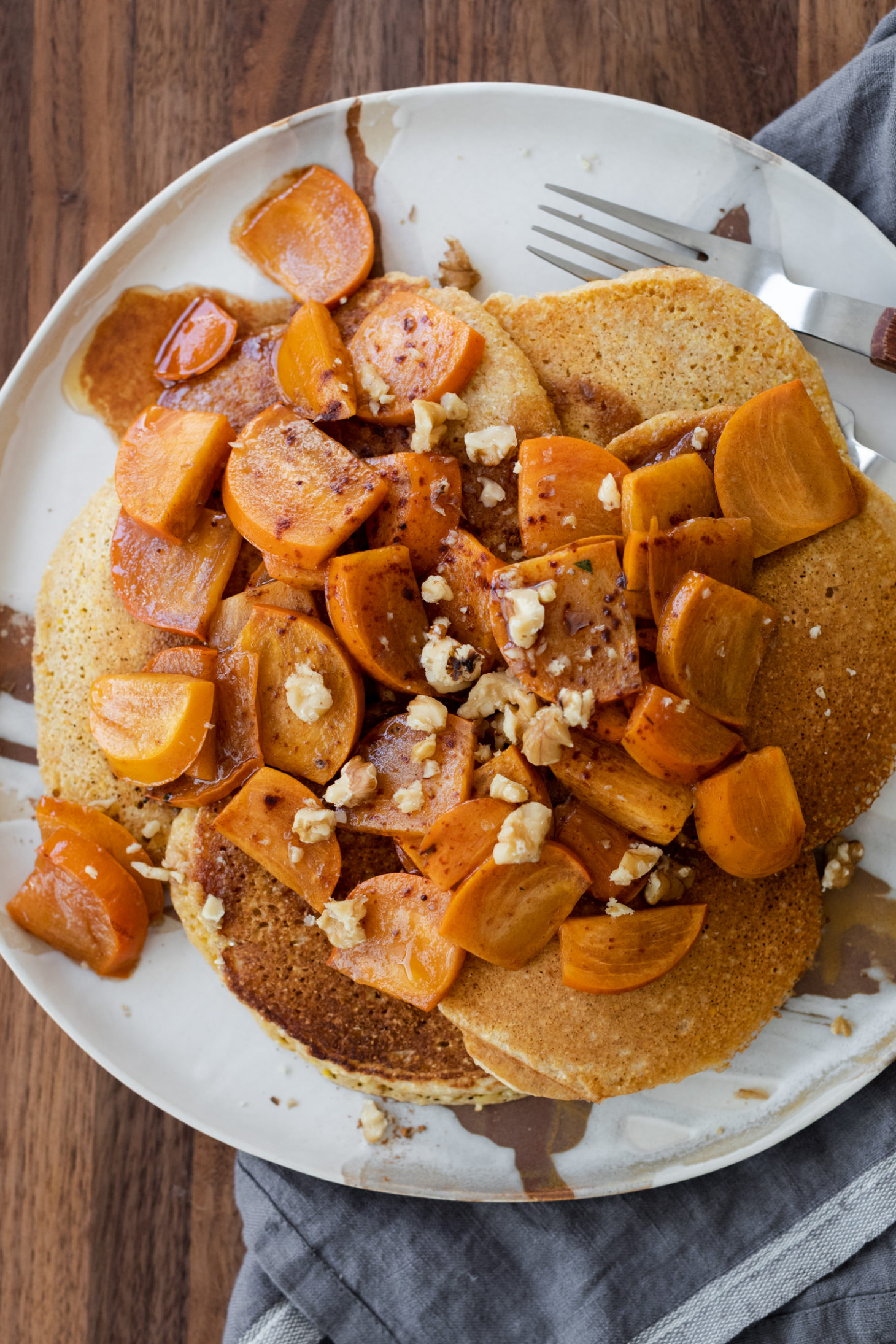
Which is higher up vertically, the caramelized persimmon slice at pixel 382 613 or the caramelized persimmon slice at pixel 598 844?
the caramelized persimmon slice at pixel 382 613

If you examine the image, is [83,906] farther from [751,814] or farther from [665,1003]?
[751,814]

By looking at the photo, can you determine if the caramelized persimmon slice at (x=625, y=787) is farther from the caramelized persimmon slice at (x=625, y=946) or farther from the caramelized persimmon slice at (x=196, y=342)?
the caramelized persimmon slice at (x=196, y=342)

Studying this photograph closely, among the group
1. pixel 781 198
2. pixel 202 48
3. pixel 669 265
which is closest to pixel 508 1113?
pixel 669 265

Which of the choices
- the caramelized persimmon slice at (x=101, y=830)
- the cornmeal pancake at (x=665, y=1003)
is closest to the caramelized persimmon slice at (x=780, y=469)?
the cornmeal pancake at (x=665, y=1003)

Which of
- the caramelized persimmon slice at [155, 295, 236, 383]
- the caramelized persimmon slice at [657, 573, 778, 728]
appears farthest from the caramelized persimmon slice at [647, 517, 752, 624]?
the caramelized persimmon slice at [155, 295, 236, 383]

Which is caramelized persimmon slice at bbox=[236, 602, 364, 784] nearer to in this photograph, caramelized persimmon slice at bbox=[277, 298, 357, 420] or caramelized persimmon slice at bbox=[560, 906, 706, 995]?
caramelized persimmon slice at bbox=[277, 298, 357, 420]
